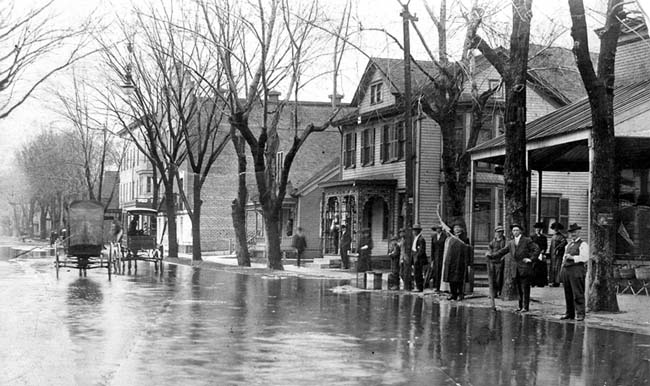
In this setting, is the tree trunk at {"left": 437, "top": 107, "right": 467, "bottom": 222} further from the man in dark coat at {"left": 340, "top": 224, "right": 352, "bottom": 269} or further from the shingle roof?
the man in dark coat at {"left": 340, "top": 224, "right": 352, "bottom": 269}

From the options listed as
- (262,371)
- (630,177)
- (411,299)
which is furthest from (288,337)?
(630,177)

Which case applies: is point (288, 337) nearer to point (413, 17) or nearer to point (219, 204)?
point (413, 17)

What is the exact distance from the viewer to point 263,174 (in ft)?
121

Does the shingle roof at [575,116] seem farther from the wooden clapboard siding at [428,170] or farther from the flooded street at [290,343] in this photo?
the wooden clapboard siding at [428,170]

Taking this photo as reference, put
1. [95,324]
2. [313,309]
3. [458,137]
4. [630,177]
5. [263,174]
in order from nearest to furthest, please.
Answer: [95,324] < [313,309] < [630,177] < [263,174] < [458,137]

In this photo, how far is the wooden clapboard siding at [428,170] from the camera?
132 feet

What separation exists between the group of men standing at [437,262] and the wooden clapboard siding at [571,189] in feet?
51.2

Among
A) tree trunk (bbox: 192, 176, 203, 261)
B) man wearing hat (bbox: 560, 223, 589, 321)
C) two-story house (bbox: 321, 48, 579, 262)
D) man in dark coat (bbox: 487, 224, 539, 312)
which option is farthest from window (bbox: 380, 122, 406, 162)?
man wearing hat (bbox: 560, 223, 589, 321)

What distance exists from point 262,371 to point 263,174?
26792 mm

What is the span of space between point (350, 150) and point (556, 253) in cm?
2276

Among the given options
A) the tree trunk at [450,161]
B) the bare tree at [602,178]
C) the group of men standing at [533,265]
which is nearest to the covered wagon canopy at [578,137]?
the tree trunk at [450,161]

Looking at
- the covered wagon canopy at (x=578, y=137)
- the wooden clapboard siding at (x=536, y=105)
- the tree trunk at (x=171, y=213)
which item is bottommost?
the tree trunk at (x=171, y=213)

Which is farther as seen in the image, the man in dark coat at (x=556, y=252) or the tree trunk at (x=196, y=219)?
the tree trunk at (x=196, y=219)

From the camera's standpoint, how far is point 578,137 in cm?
2102
